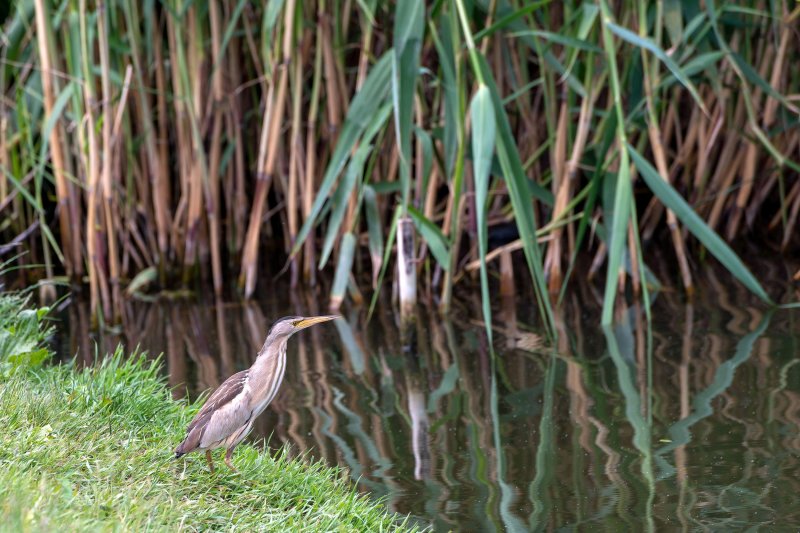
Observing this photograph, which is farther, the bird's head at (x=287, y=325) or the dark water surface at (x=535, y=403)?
the dark water surface at (x=535, y=403)

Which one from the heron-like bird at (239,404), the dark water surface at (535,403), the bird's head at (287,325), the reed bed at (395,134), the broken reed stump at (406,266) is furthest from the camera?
the broken reed stump at (406,266)

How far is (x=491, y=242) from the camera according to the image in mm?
7496

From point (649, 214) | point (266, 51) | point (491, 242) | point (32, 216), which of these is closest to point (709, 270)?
point (649, 214)

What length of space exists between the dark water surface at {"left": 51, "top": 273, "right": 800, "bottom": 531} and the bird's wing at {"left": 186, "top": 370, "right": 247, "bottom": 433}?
0.22 meters

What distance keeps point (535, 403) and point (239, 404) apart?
6.32 ft

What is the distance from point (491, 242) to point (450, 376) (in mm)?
2365

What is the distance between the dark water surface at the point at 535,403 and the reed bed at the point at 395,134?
31 centimetres

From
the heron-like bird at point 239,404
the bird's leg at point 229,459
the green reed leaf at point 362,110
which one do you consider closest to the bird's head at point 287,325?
the heron-like bird at point 239,404

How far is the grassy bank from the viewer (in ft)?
8.42

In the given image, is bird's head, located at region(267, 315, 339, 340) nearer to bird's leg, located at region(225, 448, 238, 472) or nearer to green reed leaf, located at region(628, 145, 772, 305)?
bird's leg, located at region(225, 448, 238, 472)

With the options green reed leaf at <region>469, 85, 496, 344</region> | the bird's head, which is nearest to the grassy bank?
the bird's head

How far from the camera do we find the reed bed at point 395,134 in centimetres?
544

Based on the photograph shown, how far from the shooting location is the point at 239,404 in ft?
10.3

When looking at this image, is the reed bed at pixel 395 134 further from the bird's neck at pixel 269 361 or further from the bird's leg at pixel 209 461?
the bird's leg at pixel 209 461
